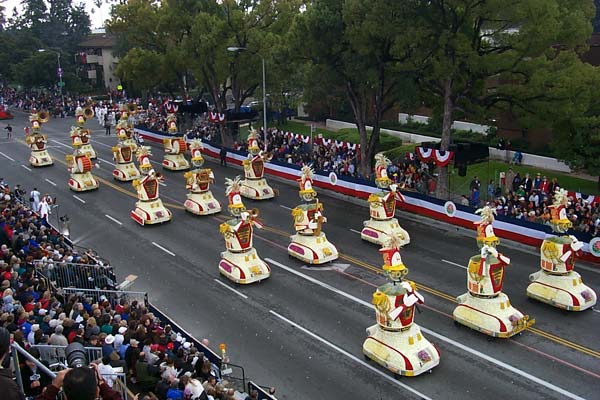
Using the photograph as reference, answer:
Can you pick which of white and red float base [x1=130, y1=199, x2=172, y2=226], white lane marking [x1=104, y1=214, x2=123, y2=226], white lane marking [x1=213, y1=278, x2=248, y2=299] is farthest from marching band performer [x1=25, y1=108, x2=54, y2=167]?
white lane marking [x1=213, y1=278, x2=248, y2=299]

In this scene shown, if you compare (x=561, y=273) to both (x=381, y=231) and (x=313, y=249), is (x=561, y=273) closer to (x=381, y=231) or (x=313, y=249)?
(x=381, y=231)

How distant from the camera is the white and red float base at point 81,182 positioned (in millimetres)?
33781

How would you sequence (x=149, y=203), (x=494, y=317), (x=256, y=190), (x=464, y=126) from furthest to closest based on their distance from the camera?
(x=464, y=126) < (x=256, y=190) < (x=149, y=203) < (x=494, y=317)

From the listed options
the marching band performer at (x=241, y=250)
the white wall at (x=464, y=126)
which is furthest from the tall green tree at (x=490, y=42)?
the white wall at (x=464, y=126)

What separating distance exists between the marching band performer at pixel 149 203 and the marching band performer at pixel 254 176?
5.09 m

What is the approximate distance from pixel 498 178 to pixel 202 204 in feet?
49.4

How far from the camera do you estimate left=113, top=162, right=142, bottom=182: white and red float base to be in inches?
1411

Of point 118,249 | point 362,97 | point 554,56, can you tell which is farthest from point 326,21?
point 118,249

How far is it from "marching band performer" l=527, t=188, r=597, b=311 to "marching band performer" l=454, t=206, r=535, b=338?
171cm

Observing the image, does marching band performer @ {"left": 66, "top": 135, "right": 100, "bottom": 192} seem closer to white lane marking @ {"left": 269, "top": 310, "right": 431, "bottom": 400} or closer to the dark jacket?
white lane marking @ {"left": 269, "top": 310, "right": 431, "bottom": 400}

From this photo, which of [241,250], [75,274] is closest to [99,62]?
[241,250]

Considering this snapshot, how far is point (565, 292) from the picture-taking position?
18.3 metres

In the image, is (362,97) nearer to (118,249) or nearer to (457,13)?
(457,13)

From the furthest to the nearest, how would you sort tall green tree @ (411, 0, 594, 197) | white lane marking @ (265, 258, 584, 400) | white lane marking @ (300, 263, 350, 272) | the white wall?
1. the white wall
2. tall green tree @ (411, 0, 594, 197)
3. white lane marking @ (300, 263, 350, 272)
4. white lane marking @ (265, 258, 584, 400)
